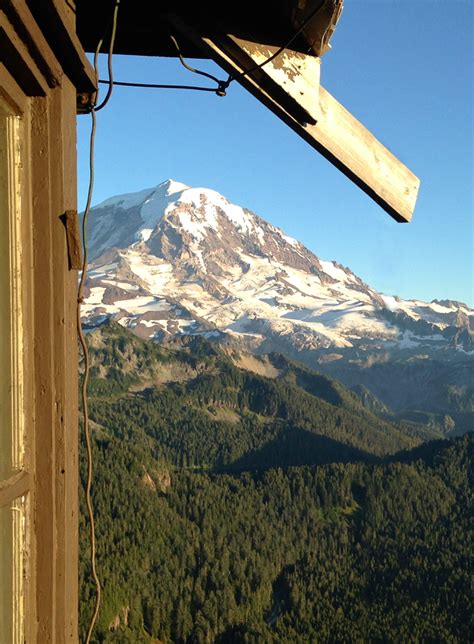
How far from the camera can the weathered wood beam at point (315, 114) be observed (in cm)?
468

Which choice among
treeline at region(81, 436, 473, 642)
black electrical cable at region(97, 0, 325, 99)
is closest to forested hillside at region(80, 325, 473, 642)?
treeline at region(81, 436, 473, 642)

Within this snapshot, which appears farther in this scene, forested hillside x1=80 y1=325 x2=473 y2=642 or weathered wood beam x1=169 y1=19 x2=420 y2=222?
forested hillside x1=80 y1=325 x2=473 y2=642

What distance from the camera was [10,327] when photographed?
3785 mm

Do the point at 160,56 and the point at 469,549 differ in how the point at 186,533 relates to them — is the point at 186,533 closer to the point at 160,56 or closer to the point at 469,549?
the point at 469,549

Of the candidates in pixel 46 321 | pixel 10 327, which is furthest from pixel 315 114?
pixel 10 327

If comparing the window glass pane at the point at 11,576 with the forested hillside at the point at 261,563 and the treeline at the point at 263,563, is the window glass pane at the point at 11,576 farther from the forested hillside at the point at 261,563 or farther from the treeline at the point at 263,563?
the forested hillside at the point at 261,563

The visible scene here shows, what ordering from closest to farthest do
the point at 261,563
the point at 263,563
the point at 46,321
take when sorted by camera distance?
the point at 46,321 < the point at 261,563 < the point at 263,563

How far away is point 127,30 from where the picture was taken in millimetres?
5230

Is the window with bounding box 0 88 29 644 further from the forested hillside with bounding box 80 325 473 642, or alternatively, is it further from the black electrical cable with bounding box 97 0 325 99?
the forested hillside with bounding box 80 325 473 642

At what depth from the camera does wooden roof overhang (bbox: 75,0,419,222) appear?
15.1 feet

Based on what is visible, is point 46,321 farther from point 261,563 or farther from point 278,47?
point 261,563

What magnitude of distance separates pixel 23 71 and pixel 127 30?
1.59m

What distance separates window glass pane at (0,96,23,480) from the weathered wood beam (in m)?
1.50

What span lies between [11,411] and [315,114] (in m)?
2.51
